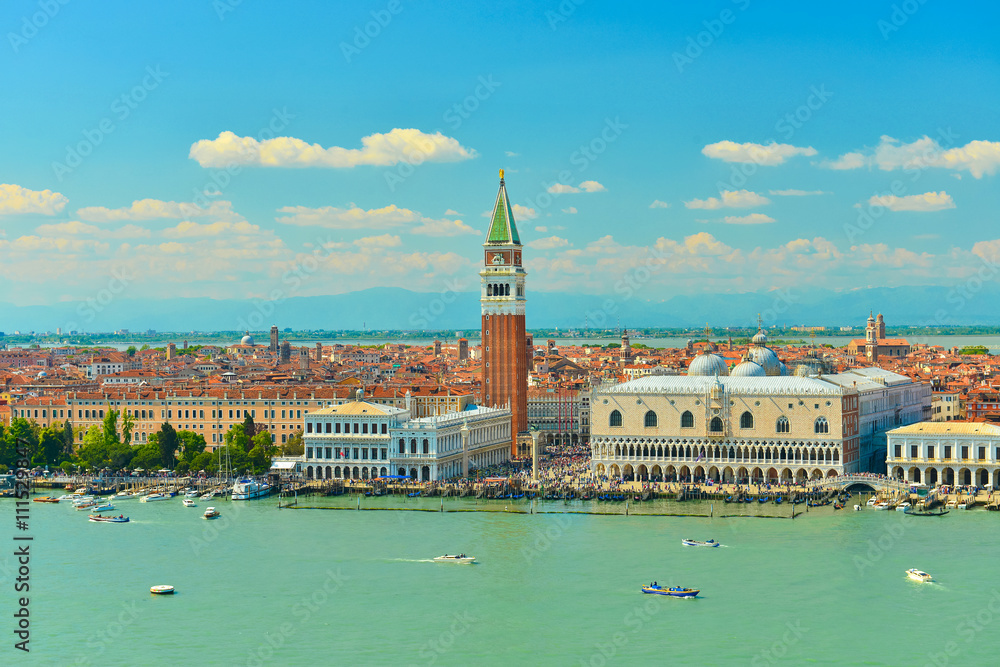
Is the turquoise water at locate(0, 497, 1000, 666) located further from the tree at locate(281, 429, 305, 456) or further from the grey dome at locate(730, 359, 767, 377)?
the grey dome at locate(730, 359, 767, 377)

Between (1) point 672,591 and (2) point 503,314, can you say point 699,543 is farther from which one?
(2) point 503,314

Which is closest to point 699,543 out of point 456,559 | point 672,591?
point 672,591

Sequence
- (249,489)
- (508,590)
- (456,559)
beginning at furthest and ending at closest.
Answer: (249,489), (456,559), (508,590)

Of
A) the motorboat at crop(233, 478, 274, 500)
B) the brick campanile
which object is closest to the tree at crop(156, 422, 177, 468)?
the motorboat at crop(233, 478, 274, 500)

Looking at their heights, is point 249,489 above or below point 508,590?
above

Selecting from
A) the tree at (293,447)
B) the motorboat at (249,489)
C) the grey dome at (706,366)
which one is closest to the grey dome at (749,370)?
the grey dome at (706,366)

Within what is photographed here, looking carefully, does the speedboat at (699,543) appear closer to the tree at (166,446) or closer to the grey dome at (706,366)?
the grey dome at (706,366)

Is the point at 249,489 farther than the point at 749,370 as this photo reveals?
No
